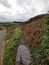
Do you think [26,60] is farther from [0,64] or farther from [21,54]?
[0,64]

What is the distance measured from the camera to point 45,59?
19.3m

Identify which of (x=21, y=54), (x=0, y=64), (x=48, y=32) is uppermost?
(x=48, y=32)

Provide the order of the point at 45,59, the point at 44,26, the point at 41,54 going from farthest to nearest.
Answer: the point at 44,26, the point at 41,54, the point at 45,59

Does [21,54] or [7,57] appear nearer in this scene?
[21,54]

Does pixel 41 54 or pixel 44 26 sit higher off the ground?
pixel 44 26

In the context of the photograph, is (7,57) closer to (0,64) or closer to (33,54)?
(0,64)

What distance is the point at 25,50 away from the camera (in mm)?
24594

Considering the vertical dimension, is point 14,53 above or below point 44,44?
below

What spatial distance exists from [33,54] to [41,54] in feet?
5.12

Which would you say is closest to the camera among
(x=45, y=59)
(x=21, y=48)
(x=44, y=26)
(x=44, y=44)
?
(x=45, y=59)

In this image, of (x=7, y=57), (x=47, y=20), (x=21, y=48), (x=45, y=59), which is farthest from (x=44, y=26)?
(x=45, y=59)

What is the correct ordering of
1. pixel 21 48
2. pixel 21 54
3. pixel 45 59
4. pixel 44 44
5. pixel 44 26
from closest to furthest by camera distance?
pixel 45 59
pixel 44 44
pixel 21 54
pixel 21 48
pixel 44 26

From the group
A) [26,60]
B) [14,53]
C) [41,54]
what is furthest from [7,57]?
[41,54]

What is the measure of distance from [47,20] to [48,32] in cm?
507
